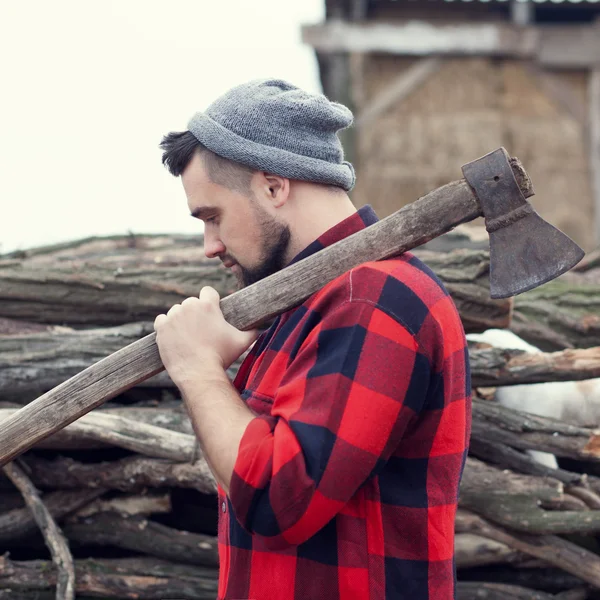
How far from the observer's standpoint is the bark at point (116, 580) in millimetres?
3482

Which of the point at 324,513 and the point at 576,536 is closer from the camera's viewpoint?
the point at 324,513

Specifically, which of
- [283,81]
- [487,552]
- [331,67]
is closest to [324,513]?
[283,81]

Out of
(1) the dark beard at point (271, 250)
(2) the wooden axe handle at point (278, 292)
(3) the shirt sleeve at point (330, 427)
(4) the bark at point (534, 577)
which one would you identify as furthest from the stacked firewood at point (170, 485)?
(3) the shirt sleeve at point (330, 427)

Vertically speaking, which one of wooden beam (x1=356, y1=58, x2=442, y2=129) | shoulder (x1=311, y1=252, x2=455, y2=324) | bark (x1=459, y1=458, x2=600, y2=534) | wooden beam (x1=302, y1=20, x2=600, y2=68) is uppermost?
wooden beam (x1=302, y1=20, x2=600, y2=68)

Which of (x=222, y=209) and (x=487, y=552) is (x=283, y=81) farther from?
(x=487, y=552)

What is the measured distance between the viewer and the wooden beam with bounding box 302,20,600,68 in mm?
9219

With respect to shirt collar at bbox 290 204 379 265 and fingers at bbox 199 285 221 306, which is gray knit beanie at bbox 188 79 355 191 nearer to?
shirt collar at bbox 290 204 379 265

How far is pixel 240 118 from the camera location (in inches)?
82.4

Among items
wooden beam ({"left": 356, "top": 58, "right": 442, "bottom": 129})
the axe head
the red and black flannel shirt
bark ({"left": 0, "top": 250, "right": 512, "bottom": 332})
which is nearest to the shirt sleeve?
the red and black flannel shirt

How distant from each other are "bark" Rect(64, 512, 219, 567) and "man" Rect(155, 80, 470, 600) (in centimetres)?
159

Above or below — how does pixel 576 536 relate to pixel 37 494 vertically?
below

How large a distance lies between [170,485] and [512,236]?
2.24 m

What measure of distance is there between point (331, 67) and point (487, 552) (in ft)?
23.5

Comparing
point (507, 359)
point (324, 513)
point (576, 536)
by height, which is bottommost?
point (576, 536)
